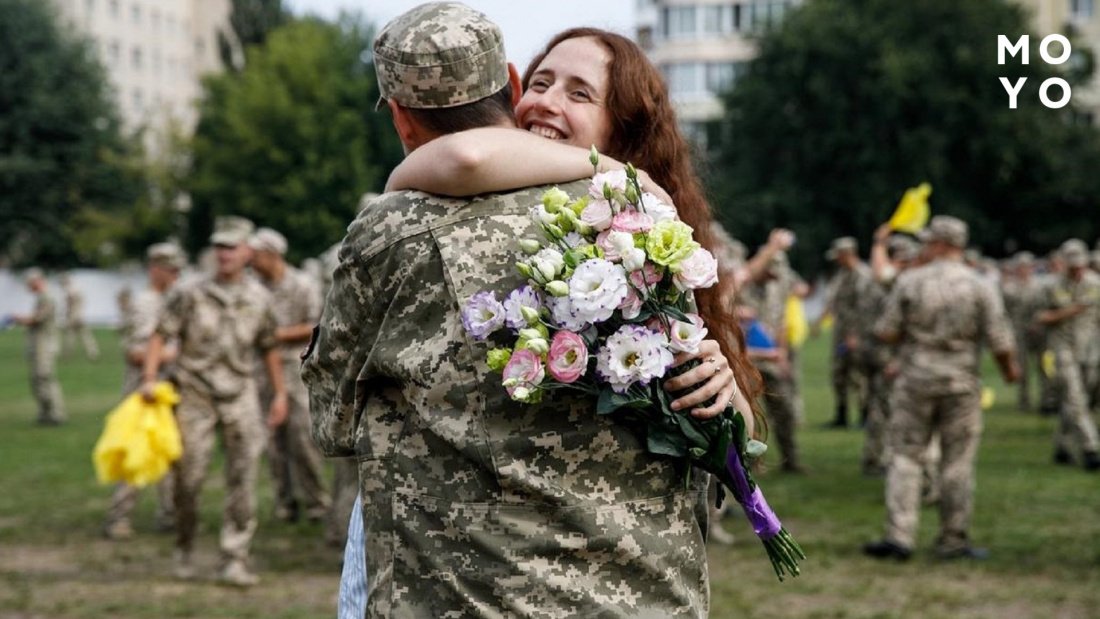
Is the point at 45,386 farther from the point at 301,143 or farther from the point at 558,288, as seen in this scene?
the point at 301,143

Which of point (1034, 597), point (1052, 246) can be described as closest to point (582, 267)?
point (1034, 597)

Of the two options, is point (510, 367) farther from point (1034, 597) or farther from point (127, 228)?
point (127, 228)

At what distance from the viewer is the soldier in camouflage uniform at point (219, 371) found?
10.0 meters

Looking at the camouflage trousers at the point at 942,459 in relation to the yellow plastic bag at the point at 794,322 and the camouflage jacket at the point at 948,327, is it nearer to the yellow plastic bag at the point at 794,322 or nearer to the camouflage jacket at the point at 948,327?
the camouflage jacket at the point at 948,327

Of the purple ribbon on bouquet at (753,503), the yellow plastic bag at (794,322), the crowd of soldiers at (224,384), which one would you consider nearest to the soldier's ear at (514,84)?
the purple ribbon on bouquet at (753,503)

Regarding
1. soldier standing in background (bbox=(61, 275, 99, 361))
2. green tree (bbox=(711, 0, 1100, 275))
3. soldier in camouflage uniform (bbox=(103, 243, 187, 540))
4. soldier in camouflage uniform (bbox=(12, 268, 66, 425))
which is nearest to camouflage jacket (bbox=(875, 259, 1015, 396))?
soldier in camouflage uniform (bbox=(103, 243, 187, 540))

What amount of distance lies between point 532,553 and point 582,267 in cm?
56

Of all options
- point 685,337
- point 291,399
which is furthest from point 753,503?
point 291,399

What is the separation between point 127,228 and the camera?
6006 centimetres

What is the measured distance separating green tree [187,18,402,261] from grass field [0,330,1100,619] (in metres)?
39.4

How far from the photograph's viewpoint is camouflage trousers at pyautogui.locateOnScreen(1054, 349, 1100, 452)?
15820 mm

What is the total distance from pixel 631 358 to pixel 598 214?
288 millimetres

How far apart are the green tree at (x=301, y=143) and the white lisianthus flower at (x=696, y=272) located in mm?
52475

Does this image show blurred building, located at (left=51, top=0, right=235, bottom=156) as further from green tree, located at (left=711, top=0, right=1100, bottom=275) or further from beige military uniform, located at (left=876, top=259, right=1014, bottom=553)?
beige military uniform, located at (left=876, top=259, right=1014, bottom=553)
